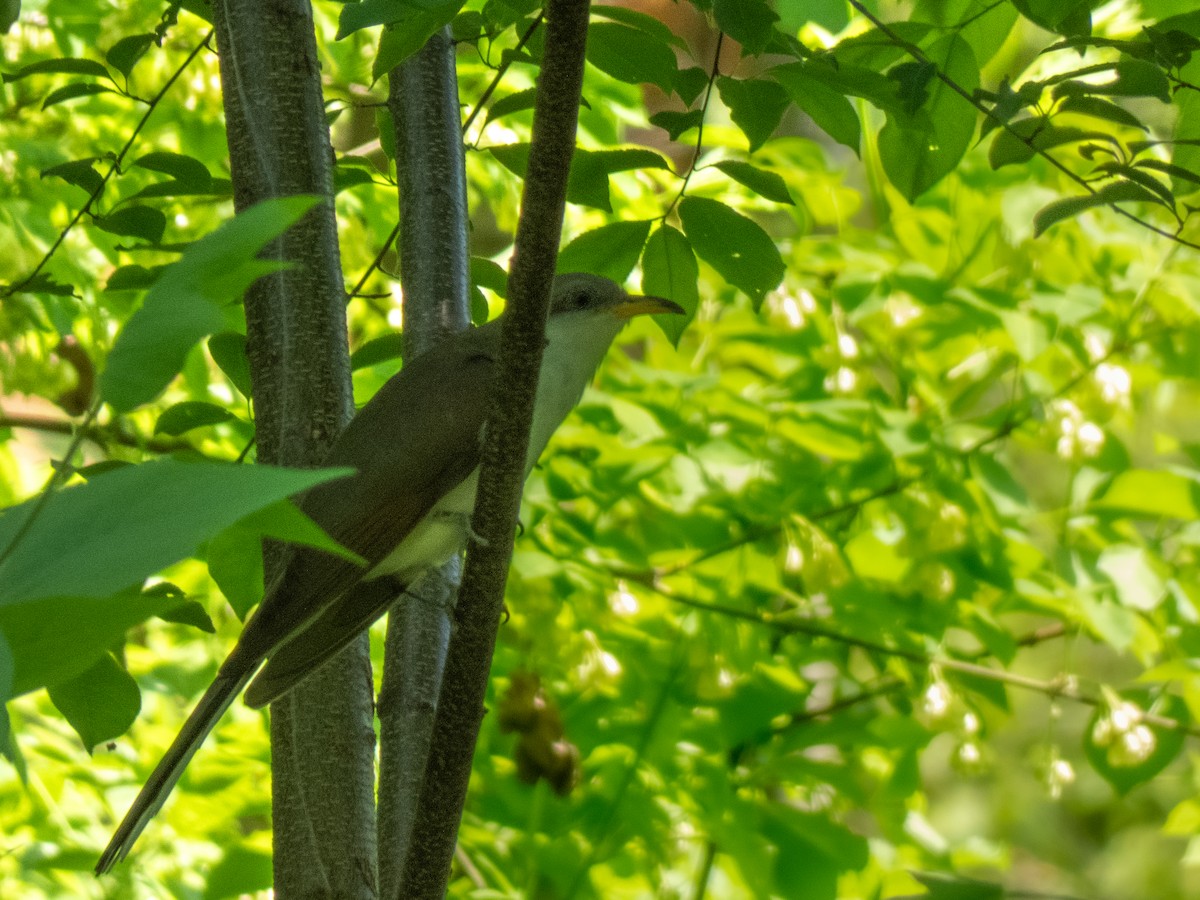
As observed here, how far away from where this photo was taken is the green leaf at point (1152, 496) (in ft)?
9.74

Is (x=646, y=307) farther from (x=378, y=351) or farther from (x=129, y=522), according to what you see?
(x=129, y=522)

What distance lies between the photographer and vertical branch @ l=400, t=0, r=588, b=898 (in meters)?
1.29

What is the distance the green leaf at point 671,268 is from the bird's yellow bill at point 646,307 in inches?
0.6

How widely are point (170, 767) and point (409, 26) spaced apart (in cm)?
99

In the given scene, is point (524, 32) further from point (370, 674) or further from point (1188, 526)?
point (1188, 526)

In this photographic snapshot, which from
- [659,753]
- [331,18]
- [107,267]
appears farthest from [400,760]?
[331,18]

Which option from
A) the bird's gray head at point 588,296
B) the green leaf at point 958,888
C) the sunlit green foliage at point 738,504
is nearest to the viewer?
the green leaf at point 958,888

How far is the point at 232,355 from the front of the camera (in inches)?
80.7

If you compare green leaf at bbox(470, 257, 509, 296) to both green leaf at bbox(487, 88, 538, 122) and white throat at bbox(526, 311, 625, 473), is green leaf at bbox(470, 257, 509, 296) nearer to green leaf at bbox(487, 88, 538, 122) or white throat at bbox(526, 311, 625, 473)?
white throat at bbox(526, 311, 625, 473)

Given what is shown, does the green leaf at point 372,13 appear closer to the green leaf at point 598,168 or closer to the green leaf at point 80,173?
the green leaf at point 598,168

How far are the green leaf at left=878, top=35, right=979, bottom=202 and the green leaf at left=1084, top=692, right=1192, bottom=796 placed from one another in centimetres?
172

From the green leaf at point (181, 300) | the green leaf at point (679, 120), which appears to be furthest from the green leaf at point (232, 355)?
the green leaf at point (181, 300)

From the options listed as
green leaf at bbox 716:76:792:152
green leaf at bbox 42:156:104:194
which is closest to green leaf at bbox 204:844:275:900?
green leaf at bbox 42:156:104:194

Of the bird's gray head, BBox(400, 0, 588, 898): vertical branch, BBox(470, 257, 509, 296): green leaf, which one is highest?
the bird's gray head
